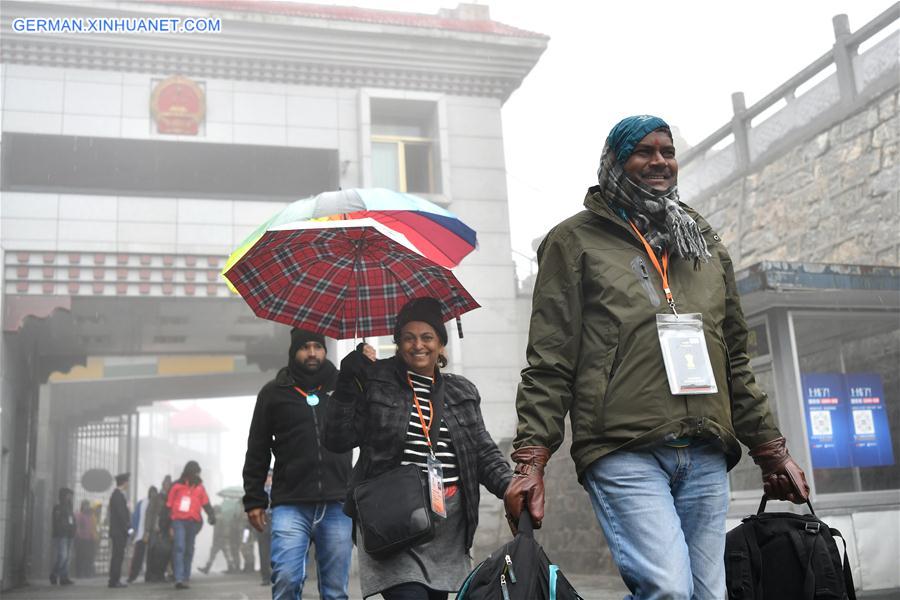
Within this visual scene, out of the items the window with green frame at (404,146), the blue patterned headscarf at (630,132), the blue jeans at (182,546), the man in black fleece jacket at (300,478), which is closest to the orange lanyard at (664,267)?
the blue patterned headscarf at (630,132)

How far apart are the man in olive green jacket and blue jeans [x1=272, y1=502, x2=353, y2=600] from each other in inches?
86.9

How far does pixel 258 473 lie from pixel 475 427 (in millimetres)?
1505

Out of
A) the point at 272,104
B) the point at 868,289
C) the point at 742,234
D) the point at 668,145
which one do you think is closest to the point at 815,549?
the point at 668,145

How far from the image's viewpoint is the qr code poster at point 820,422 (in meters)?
8.05

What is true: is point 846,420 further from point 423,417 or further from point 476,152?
point 476,152

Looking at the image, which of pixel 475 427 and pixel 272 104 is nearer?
pixel 475 427

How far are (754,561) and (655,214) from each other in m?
1.18

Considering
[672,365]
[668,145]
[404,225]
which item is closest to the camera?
[672,365]

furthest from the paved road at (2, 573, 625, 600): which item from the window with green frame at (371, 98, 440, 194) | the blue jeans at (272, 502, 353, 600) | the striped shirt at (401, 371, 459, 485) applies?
the window with green frame at (371, 98, 440, 194)

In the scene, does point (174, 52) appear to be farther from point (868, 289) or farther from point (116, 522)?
point (868, 289)

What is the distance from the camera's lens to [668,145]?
302 centimetres

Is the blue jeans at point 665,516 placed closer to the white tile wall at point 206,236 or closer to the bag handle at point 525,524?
the bag handle at point 525,524

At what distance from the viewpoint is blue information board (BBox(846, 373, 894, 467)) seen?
8.20 m

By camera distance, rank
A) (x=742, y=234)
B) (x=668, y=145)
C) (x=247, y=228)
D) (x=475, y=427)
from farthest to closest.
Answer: (x=247, y=228) < (x=742, y=234) < (x=475, y=427) < (x=668, y=145)
